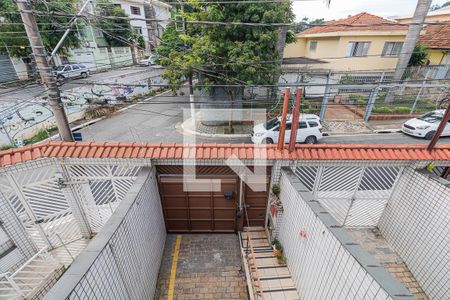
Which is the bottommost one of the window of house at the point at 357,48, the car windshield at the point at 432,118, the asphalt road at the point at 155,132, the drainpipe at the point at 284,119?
the asphalt road at the point at 155,132

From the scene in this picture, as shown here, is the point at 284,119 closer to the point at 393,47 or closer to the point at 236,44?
the point at 236,44

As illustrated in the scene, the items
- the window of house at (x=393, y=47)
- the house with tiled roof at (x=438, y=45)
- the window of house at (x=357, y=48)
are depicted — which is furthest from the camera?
the house with tiled roof at (x=438, y=45)

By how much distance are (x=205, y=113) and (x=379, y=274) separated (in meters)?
14.8

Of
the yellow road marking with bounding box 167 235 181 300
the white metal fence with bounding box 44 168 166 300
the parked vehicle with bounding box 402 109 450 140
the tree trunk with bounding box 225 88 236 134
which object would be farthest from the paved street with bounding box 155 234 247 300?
the parked vehicle with bounding box 402 109 450 140

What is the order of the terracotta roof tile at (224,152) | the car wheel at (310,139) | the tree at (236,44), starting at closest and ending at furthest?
the terracotta roof tile at (224,152) < the tree at (236,44) < the car wheel at (310,139)

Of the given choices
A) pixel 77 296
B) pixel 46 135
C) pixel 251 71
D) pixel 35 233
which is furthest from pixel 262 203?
pixel 46 135

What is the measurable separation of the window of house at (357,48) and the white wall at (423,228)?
649 inches

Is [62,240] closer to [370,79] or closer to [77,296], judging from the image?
[77,296]

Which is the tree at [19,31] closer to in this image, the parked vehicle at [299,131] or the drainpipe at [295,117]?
the parked vehicle at [299,131]

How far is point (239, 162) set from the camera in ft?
17.8

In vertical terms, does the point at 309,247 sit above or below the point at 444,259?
above

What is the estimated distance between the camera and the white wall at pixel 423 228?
4570 mm

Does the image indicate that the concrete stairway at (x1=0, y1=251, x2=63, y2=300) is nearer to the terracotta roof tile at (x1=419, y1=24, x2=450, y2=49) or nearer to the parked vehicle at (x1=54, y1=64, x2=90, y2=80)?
the parked vehicle at (x1=54, y1=64, x2=90, y2=80)

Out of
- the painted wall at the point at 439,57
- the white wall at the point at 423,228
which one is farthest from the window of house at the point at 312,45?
the white wall at the point at 423,228
